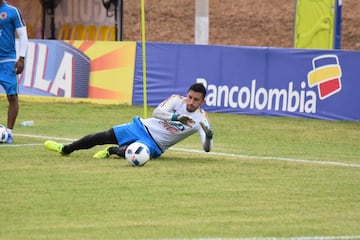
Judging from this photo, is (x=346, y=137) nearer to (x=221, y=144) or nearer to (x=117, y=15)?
(x=221, y=144)

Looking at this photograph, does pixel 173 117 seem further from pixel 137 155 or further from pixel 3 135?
pixel 3 135

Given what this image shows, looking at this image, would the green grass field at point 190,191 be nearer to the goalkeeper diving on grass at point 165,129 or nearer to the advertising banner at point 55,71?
the goalkeeper diving on grass at point 165,129

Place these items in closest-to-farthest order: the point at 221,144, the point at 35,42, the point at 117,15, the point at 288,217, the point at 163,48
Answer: the point at 288,217 → the point at 221,144 → the point at 163,48 → the point at 35,42 → the point at 117,15

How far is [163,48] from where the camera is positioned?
23.3m

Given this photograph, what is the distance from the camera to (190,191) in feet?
36.4

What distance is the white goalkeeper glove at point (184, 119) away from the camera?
1348 cm

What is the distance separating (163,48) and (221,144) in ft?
23.0

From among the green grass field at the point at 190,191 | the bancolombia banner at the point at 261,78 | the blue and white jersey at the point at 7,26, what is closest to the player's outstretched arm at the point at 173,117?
the green grass field at the point at 190,191

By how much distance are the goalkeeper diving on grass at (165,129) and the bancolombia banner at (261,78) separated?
7.59 metres

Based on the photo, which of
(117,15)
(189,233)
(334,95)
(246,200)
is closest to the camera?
(189,233)

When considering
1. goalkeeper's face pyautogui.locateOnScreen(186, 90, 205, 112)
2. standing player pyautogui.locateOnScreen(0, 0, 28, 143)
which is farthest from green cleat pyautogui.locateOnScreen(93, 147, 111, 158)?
standing player pyautogui.locateOnScreen(0, 0, 28, 143)

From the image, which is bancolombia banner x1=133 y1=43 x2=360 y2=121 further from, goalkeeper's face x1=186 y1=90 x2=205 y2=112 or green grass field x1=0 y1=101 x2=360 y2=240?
goalkeeper's face x1=186 y1=90 x2=205 y2=112

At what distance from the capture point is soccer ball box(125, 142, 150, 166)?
13.0 m

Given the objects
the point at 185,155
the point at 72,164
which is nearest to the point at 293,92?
the point at 185,155
